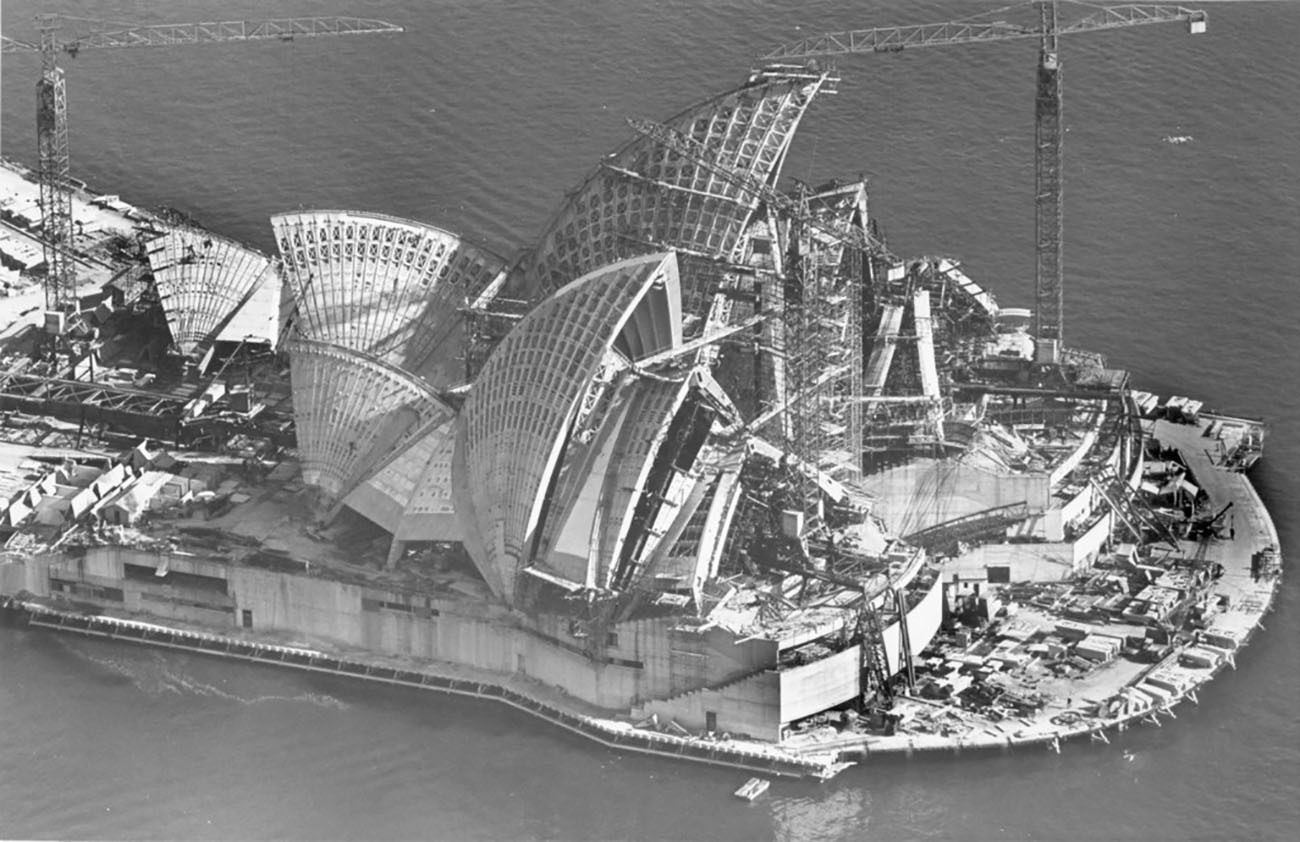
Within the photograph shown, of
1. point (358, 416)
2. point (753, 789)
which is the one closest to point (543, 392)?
point (358, 416)

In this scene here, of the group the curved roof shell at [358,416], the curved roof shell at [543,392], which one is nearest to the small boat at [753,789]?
the curved roof shell at [543,392]

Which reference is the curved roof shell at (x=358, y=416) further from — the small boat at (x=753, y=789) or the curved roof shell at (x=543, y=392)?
the small boat at (x=753, y=789)

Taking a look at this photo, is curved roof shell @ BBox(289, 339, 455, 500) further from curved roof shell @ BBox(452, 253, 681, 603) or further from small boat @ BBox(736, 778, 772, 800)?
small boat @ BBox(736, 778, 772, 800)

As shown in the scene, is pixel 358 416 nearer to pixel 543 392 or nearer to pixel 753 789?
pixel 543 392

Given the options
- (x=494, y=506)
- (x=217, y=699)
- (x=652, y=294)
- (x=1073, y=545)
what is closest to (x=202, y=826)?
(x=217, y=699)

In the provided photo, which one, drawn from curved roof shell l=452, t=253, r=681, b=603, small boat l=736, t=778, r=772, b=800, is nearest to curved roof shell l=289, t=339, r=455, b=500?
curved roof shell l=452, t=253, r=681, b=603
